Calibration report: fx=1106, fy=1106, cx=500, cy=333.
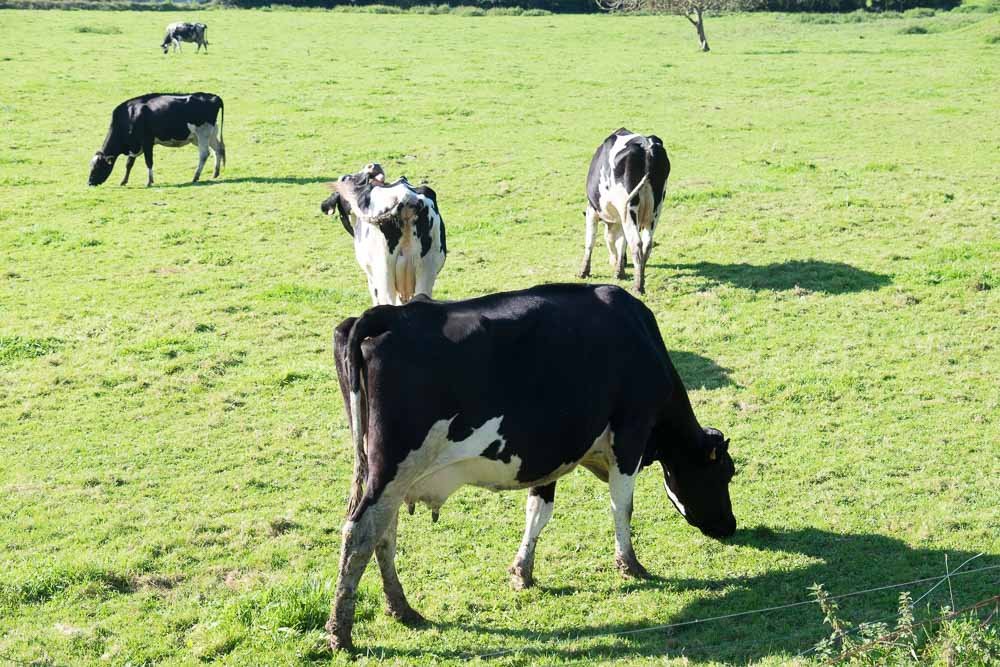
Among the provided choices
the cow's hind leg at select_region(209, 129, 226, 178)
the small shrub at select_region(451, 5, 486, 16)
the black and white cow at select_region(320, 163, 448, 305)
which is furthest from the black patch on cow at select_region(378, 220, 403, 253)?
the small shrub at select_region(451, 5, 486, 16)

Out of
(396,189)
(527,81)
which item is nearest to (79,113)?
(527,81)

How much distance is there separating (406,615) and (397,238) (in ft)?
16.5

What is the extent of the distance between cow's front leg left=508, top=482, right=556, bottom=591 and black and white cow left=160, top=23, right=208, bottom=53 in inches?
1471

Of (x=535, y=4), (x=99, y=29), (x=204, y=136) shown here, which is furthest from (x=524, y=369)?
(x=535, y=4)

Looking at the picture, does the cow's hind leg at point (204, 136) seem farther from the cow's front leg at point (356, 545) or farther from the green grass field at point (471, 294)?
the cow's front leg at point (356, 545)

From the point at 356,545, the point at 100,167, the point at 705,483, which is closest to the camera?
the point at 356,545

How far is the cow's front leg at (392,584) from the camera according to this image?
276 inches

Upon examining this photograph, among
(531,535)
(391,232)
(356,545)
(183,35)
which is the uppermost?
(183,35)

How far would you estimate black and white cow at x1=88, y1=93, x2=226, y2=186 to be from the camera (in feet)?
74.8

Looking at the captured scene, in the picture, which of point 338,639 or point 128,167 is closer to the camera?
point 338,639

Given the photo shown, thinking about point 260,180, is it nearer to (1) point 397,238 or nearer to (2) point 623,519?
(1) point 397,238

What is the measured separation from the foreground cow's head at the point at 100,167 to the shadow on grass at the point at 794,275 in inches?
486

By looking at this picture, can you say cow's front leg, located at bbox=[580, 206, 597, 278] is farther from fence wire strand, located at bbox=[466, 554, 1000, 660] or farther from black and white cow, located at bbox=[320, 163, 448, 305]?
fence wire strand, located at bbox=[466, 554, 1000, 660]

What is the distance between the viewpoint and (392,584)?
7.18 meters
